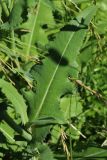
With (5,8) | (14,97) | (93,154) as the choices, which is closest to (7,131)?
(14,97)

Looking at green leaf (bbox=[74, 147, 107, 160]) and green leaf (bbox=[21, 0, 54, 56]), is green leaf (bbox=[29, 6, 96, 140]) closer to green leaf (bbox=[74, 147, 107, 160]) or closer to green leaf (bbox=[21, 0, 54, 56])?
green leaf (bbox=[74, 147, 107, 160])

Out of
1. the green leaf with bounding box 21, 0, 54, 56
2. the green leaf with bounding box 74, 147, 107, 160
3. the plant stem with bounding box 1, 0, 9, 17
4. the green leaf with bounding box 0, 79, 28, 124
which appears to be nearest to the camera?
the green leaf with bounding box 0, 79, 28, 124

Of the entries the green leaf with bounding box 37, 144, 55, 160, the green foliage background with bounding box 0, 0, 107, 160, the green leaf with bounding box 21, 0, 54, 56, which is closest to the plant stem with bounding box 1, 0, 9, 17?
the green foliage background with bounding box 0, 0, 107, 160

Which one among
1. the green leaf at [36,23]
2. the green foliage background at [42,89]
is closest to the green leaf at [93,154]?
the green foliage background at [42,89]

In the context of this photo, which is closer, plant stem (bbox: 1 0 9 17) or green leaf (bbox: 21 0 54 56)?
plant stem (bbox: 1 0 9 17)

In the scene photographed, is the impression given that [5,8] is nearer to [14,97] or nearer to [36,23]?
[36,23]

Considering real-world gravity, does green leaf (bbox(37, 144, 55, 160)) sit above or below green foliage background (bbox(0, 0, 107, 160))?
below

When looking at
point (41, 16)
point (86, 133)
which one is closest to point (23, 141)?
point (86, 133)

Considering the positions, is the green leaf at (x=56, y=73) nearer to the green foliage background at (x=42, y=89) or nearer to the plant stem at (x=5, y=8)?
the green foliage background at (x=42, y=89)
